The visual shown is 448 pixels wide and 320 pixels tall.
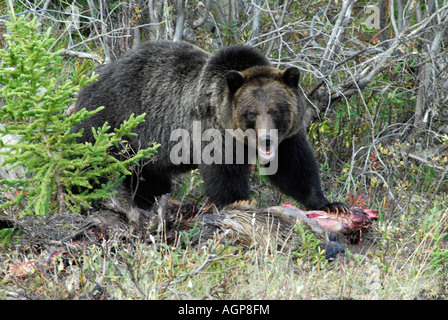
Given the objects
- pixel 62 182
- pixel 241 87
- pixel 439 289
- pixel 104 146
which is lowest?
pixel 439 289

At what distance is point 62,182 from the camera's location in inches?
182

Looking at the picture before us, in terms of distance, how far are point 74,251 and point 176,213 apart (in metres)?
1.03

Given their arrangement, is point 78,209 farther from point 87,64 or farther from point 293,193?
point 87,64

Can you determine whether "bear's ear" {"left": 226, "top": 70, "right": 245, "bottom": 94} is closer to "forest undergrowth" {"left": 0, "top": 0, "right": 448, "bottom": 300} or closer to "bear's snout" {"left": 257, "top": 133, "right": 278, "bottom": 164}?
"bear's snout" {"left": 257, "top": 133, "right": 278, "bottom": 164}

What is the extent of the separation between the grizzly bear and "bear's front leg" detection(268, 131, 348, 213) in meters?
0.01

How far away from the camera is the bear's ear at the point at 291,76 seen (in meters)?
5.36

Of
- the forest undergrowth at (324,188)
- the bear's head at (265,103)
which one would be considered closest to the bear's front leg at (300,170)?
the bear's head at (265,103)

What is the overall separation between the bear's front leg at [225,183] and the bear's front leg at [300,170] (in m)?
0.53

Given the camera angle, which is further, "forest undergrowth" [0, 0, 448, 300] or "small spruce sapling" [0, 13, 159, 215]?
"small spruce sapling" [0, 13, 159, 215]

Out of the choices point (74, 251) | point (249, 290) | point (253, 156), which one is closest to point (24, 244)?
point (74, 251)

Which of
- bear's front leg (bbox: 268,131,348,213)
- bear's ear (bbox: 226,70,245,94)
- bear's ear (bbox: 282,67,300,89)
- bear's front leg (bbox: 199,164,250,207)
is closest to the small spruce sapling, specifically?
bear's front leg (bbox: 199,164,250,207)

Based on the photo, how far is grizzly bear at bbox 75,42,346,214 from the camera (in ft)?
17.5

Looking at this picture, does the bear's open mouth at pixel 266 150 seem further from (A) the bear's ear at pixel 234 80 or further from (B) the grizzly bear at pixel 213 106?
(A) the bear's ear at pixel 234 80

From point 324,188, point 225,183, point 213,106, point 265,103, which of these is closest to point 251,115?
point 265,103
